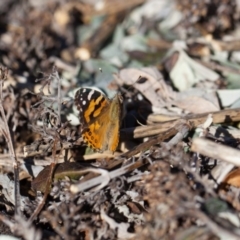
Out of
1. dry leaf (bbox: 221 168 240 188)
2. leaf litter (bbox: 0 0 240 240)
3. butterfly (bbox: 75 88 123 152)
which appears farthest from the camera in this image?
butterfly (bbox: 75 88 123 152)

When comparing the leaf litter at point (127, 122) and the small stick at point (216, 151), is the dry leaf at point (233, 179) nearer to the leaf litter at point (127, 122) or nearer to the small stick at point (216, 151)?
the leaf litter at point (127, 122)

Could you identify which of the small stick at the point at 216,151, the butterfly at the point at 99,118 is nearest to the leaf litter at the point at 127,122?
the small stick at the point at 216,151

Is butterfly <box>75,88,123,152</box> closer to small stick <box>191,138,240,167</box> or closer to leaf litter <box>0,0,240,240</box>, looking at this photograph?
leaf litter <box>0,0,240,240</box>

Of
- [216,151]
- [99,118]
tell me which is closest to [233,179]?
[216,151]

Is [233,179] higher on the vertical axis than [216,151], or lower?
lower

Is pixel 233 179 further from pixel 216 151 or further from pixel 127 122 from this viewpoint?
pixel 127 122

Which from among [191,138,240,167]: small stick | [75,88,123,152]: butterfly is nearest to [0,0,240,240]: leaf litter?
Result: [191,138,240,167]: small stick

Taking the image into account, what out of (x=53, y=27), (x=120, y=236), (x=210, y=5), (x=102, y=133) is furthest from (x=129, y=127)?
(x=53, y=27)
